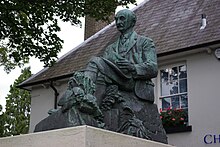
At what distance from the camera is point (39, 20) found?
13.9m

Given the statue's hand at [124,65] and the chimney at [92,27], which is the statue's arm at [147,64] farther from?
the chimney at [92,27]

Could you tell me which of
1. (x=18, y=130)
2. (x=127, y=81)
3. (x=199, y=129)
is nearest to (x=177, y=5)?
(x=199, y=129)

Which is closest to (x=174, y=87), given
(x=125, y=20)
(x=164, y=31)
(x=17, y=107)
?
(x=164, y=31)

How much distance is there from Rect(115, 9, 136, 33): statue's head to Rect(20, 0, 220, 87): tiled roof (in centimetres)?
775

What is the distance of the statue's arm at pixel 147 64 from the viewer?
20.2 ft

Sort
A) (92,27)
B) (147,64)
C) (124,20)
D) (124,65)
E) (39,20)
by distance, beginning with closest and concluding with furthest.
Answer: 1. (124,65)
2. (147,64)
3. (124,20)
4. (39,20)
5. (92,27)

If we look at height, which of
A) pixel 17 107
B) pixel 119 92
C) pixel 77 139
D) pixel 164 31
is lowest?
pixel 77 139

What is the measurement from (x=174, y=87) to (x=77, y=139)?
10669 millimetres

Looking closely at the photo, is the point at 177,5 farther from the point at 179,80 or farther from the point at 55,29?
the point at 55,29

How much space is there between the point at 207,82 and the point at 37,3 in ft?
17.0

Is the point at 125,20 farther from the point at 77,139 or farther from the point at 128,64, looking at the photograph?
the point at 77,139

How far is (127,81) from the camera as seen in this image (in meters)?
6.12

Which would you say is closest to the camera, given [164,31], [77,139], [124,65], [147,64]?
[77,139]

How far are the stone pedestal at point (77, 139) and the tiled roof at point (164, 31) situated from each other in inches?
365
